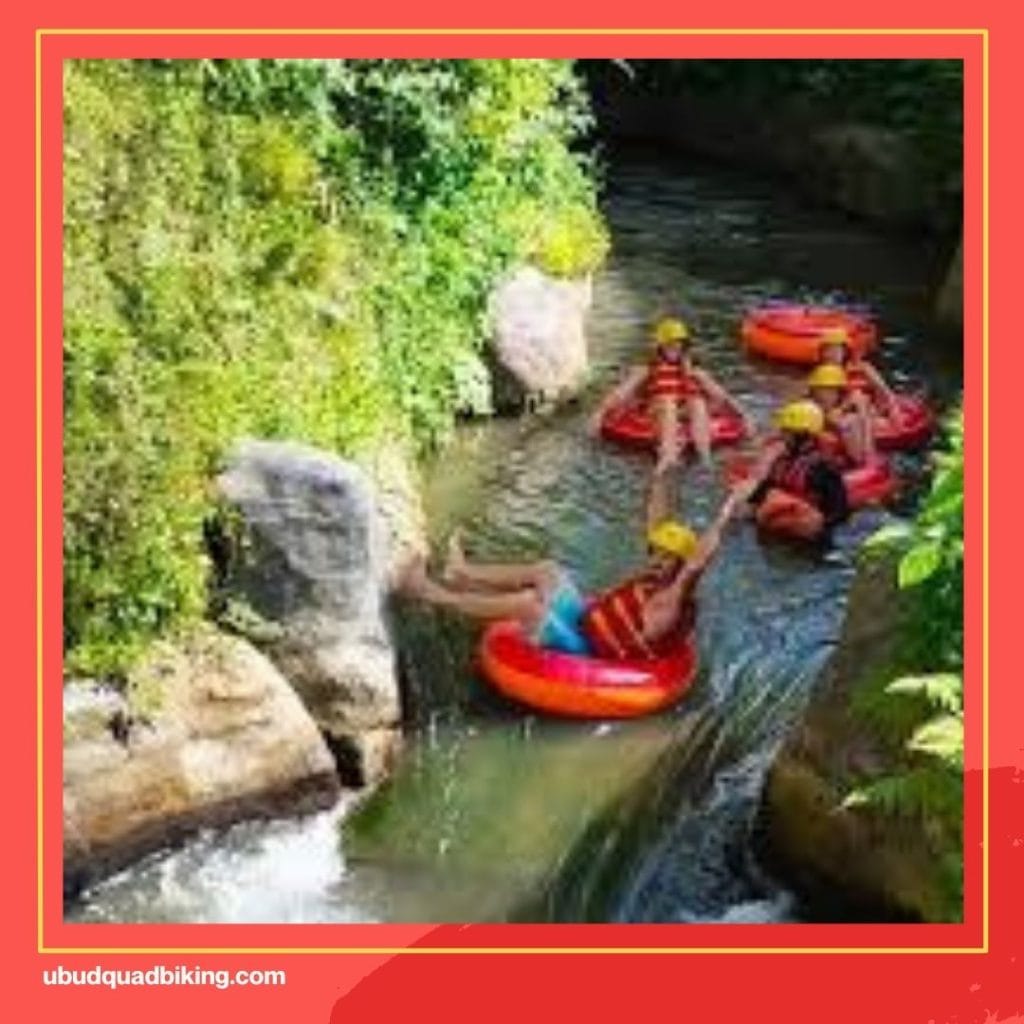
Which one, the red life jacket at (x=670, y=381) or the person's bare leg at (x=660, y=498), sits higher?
the red life jacket at (x=670, y=381)

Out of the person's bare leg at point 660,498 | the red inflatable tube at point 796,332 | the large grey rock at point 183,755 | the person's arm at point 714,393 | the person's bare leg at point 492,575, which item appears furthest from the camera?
the red inflatable tube at point 796,332

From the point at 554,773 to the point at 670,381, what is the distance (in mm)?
4954

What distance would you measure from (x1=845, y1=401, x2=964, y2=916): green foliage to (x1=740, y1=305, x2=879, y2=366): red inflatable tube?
7645 mm

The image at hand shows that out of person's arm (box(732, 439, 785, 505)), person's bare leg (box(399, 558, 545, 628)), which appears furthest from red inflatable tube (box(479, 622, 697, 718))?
person's arm (box(732, 439, 785, 505))

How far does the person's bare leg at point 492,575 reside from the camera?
11070mm

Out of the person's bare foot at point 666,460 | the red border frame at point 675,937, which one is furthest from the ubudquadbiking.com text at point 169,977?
A: the person's bare foot at point 666,460

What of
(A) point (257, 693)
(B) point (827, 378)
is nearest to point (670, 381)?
(B) point (827, 378)

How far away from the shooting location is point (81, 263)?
9469mm

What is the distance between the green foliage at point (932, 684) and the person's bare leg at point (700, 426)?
5378 millimetres

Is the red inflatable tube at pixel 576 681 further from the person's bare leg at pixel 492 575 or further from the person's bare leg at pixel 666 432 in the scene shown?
the person's bare leg at pixel 666 432

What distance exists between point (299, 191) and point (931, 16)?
5835 millimetres

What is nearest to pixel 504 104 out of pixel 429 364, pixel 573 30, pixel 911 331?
pixel 429 364

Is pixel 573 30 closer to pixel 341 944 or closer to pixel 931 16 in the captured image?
pixel 931 16
